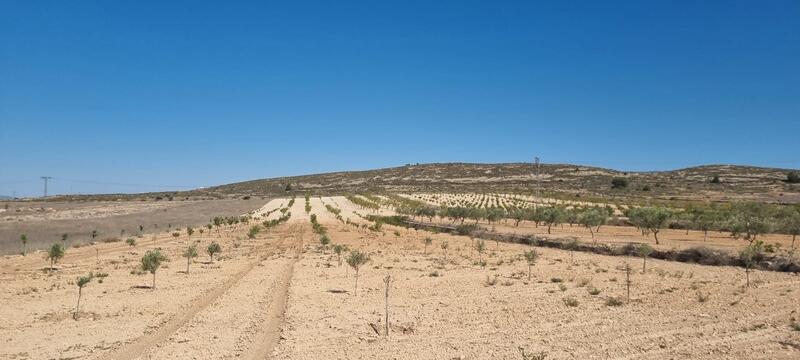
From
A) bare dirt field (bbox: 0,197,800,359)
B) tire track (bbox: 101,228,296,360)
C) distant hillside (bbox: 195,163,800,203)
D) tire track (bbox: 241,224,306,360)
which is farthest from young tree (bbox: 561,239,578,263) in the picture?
distant hillside (bbox: 195,163,800,203)

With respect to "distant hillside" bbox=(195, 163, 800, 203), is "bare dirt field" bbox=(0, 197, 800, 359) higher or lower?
lower

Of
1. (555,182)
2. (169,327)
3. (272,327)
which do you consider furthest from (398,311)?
(555,182)

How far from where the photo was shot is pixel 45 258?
2641cm

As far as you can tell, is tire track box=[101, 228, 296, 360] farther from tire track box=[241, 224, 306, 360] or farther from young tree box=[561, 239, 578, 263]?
young tree box=[561, 239, 578, 263]

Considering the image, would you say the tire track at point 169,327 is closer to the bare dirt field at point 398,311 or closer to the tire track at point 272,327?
the bare dirt field at point 398,311

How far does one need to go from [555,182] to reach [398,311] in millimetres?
114449

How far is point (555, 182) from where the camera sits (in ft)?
407

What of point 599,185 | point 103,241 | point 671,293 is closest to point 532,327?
point 671,293

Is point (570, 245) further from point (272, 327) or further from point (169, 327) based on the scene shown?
point (169, 327)

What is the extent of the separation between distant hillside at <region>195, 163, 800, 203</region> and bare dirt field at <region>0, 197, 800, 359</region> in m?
69.9

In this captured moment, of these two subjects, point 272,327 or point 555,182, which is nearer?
point 272,327

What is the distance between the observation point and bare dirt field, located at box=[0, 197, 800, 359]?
11.5 metres

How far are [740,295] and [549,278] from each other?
6421 mm

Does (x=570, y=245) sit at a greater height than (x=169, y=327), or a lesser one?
greater
